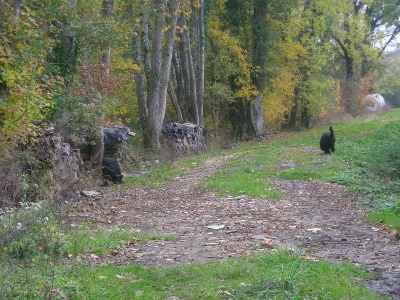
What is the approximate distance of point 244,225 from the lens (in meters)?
10.5

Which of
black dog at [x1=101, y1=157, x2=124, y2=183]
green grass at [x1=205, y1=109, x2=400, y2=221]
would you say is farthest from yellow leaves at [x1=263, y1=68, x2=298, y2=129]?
black dog at [x1=101, y1=157, x2=124, y2=183]

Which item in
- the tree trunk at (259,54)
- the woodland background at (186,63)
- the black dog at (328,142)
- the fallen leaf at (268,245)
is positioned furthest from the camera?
the tree trunk at (259,54)

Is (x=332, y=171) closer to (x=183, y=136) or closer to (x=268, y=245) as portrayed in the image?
(x=268, y=245)

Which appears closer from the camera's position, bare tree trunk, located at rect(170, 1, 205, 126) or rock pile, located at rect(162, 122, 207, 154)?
rock pile, located at rect(162, 122, 207, 154)

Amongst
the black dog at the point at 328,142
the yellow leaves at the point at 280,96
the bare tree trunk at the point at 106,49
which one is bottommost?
the black dog at the point at 328,142

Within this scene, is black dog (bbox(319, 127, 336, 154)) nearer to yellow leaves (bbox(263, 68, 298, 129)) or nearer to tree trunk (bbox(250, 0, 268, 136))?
tree trunk (bbox(250, 0, 268, 136))

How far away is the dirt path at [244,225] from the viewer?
813cm

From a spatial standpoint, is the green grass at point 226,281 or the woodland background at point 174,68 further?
the woodland background at point 174,68

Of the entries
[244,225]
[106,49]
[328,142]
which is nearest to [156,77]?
[106,49]

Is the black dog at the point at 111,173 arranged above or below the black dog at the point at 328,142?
below

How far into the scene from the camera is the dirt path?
8133 mm

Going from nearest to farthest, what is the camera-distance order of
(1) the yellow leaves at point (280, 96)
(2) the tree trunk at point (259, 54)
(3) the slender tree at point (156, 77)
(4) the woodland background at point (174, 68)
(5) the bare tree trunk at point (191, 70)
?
1. (4) the woodland background at point (174, 68)
2. (3) the slender tree at point (156, 77)
3. (5) the bare tree trunk at point (191, 70)
4. (2) the tree trunk at point (259, 54)
5. (1) the yellow leaves at point (280, 96)

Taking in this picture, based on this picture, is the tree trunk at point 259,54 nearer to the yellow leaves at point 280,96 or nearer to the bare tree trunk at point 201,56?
the yellow leaves at point 280,96

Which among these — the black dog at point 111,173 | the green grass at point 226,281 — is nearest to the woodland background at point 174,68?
the black dog at point 111,173
